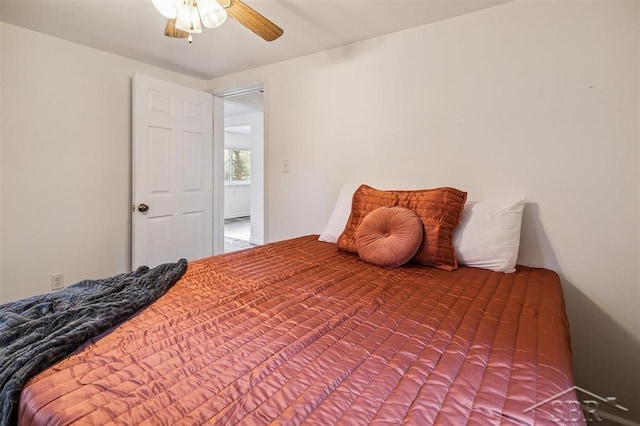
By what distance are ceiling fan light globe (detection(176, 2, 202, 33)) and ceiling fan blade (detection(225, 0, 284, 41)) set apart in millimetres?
122

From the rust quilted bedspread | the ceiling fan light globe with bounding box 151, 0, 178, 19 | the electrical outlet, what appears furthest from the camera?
the electrical outlet

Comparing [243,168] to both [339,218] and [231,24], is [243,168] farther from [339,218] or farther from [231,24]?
[339,218]

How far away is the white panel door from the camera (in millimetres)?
2703

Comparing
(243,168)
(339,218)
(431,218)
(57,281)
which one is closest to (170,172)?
(57,281)

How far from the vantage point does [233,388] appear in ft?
2.26

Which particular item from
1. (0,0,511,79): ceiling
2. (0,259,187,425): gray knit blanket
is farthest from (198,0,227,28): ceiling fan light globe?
(0,259,187,425): gray knit blanket

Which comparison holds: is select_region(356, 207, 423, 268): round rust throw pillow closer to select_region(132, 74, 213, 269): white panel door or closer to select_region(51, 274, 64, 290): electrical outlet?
select_region(132, 74, 213, 269): white panel door

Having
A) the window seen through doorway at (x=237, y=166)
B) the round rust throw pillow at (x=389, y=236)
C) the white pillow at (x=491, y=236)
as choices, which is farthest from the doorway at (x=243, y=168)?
the white pillow at (x=491, y=236)

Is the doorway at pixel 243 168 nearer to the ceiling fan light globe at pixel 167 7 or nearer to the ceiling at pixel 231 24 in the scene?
the ceiling at pixel 231 24

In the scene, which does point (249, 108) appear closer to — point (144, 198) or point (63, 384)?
point (144, 198)

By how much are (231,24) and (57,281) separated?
2249 mm

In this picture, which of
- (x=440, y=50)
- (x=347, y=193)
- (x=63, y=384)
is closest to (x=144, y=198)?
(x=347, y=193)

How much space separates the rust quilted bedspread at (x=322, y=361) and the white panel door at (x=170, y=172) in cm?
169

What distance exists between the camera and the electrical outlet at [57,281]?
244 cm
